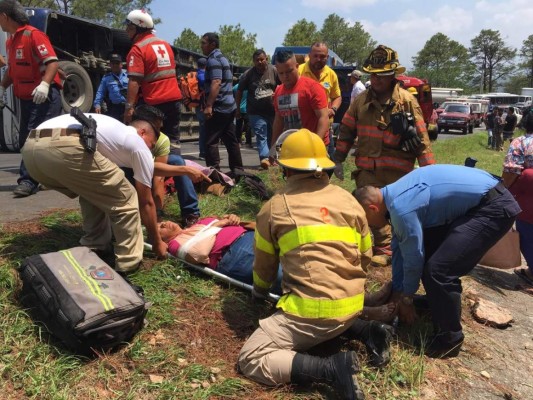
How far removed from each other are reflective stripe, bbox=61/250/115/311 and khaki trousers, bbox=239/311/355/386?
2.47 ft

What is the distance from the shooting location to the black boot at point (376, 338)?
2512 millimetres

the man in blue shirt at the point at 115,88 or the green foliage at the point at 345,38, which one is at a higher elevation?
the green foliage at the point at 345,38

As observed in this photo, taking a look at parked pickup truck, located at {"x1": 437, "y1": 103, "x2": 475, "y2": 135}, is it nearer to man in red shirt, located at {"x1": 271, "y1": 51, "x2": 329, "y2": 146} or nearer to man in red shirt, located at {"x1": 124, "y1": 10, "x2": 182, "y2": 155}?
man in red shirt, located at {"x1": 271, "y1": 51, "x2": 329, "y2": 146}

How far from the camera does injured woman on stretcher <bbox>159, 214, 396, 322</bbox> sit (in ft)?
10.4

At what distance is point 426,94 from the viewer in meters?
6.97

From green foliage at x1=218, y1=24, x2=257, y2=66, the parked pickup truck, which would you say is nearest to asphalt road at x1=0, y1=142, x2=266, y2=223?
the parked pickup truck

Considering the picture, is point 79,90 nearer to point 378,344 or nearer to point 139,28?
point 139,28

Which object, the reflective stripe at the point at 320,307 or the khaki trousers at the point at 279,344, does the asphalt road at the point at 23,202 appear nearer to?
the khaki trousers at the point at 279,344

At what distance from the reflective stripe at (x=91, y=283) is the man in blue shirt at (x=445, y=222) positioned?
1.53 metres

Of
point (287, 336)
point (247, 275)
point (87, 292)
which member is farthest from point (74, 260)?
point (287, 336)

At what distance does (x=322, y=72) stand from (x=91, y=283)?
12.8 ft

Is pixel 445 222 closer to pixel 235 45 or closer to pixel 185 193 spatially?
pixel 185 193

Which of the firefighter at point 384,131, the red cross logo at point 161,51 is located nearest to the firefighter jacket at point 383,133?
the firefighter at point 384,131

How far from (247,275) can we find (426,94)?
5.05 m
